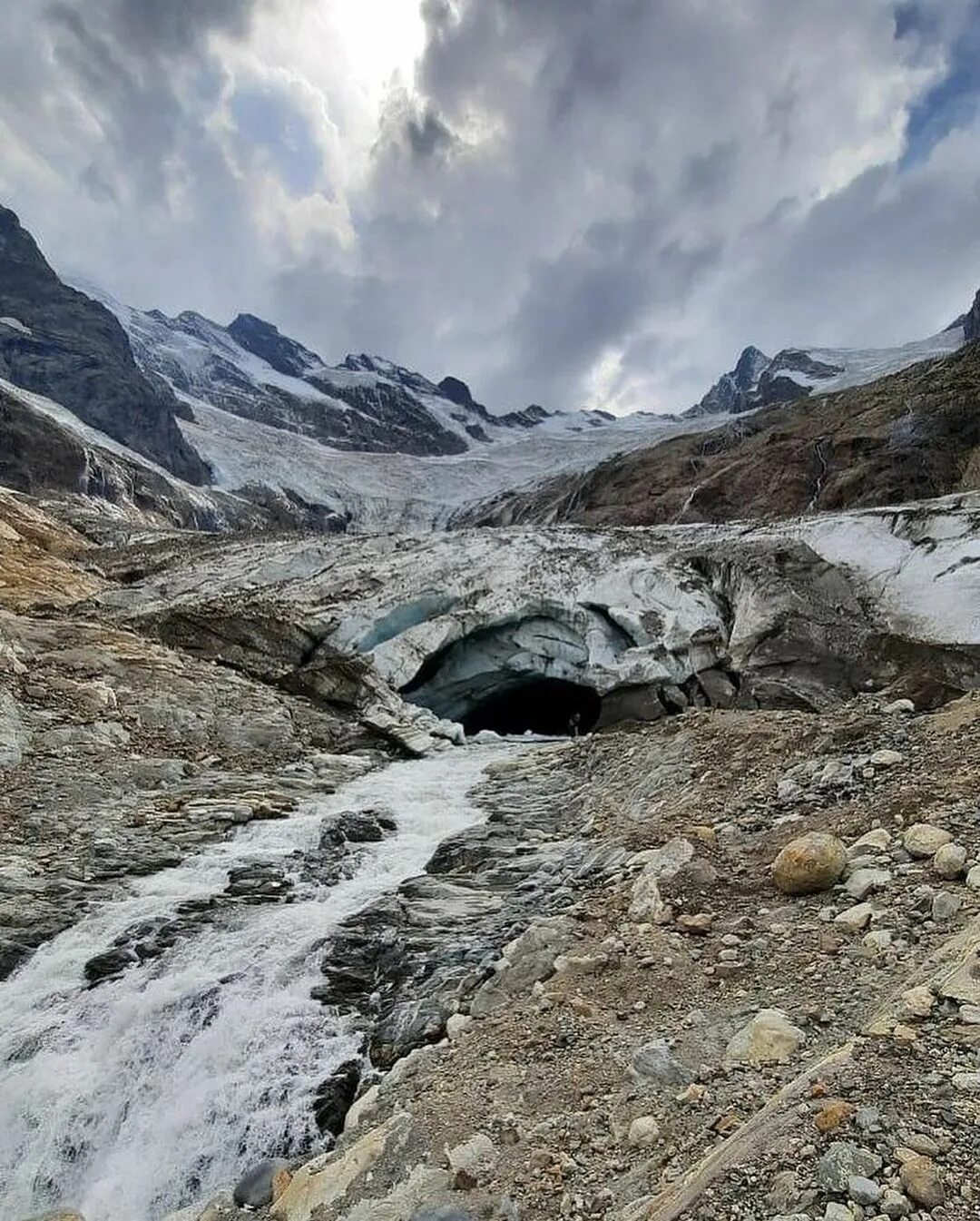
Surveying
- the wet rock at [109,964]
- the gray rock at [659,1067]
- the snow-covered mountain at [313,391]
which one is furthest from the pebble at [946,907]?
the snow-covered mountain at [313,391]

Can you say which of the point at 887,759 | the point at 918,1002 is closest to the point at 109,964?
the point at 918,1002

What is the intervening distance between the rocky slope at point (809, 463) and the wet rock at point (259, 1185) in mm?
34548

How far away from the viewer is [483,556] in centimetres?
2280

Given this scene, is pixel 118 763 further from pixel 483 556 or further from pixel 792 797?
pixel 483 556

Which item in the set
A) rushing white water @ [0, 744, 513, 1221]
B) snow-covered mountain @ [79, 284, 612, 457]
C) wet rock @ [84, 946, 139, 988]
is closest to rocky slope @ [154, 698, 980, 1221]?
rushing white water @ [0, 744, 513, 1221]

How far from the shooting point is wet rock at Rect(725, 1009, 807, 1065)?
3.79 meters

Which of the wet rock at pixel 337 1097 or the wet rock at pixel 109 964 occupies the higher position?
the wet rock at pixel 109 964

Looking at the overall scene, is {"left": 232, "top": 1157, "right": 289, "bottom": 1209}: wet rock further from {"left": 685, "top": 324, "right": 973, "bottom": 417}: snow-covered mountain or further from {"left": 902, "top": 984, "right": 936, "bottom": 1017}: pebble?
{"left": 685, "top": 324, "right": 973, "bottom": 417}: snow-covered mountain

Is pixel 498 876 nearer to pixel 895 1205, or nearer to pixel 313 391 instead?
pixel 895 1205

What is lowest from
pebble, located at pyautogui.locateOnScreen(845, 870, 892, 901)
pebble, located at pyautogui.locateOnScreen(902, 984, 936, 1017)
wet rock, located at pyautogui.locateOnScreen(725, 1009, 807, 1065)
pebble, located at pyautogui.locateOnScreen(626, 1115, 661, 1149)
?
pebble, located at pyautogui.locateOnScreen(626, 1115, 661, 1149)

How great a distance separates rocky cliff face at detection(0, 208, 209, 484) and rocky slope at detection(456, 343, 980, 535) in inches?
1835

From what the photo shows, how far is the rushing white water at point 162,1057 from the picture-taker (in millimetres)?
→ 5191

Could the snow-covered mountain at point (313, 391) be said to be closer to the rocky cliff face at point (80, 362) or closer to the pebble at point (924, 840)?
the rocky cliff face at point (80, 362)

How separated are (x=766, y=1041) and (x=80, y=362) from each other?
378 ft
